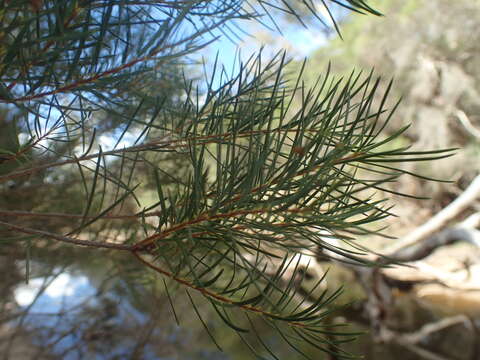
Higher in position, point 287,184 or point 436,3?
point 436,3

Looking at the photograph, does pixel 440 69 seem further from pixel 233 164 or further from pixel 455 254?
pixel 233 164

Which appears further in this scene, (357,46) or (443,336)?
(357,46)

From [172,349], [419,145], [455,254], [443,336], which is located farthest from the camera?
[419,145]

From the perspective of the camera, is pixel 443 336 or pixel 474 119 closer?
pixel 443 336

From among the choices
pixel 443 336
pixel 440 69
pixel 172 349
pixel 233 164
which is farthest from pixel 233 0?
pixel 440 69

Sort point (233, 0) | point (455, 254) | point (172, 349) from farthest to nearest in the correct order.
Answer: point (455, 254) < point (172, 349) < point (233, 0)

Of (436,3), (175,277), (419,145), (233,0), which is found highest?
(436,3)

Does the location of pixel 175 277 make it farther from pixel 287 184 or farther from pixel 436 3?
pixel 436 3

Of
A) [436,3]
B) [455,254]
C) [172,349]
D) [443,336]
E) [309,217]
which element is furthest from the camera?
[436,3]

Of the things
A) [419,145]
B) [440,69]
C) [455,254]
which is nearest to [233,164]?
[455,254]
